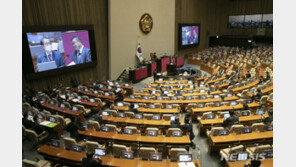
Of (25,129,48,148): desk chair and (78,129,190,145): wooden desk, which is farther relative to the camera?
(25,129,48,148): desk chair

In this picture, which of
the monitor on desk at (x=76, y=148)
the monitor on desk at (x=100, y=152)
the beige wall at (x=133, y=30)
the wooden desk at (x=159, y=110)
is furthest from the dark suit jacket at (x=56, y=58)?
the monitor on desk at (x=100, y=152)

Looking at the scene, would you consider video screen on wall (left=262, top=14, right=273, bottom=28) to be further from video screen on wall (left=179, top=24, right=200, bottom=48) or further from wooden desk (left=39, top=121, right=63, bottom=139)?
wooden desk (left=39, top=121, right=63, bottom=139)

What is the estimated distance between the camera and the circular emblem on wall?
71.1 ft

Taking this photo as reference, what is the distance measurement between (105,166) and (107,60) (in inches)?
566

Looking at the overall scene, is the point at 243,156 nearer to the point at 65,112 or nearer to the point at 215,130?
the point at 215,130

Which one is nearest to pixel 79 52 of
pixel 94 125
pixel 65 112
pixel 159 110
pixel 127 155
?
pixel 65 112

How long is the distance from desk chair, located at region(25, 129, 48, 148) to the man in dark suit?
865 centimetres

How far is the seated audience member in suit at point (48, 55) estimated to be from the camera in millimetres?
13602

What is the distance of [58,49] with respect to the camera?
14.7 m

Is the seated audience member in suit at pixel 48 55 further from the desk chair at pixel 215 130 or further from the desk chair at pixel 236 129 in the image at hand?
the desk chair at pixel 236 129

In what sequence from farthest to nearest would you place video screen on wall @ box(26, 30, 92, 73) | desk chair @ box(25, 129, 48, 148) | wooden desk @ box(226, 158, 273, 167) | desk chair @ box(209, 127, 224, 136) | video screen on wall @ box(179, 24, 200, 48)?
video screen on wall @ box(179, 24, 200, 48), video screen on wall @ box(26, 30, 92, 73), desk chair @ box(25, 129, 48, 148), desk chair @ box(209, 127, 224, 136), wooden desk @ box(226, 158, 273, 167)

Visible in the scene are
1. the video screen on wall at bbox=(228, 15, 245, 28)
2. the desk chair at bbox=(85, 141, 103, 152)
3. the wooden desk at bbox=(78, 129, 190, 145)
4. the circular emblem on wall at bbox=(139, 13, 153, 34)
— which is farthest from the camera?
the video screen on wall at bbox=(228, 15, 245, 28)

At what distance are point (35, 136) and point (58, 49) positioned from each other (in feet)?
27.9

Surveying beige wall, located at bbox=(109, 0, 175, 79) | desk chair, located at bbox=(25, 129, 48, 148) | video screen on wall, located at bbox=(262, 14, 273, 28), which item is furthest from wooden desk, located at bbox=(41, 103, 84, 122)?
video screen on wall, located at bbox=(262, 14, 273, 28)
